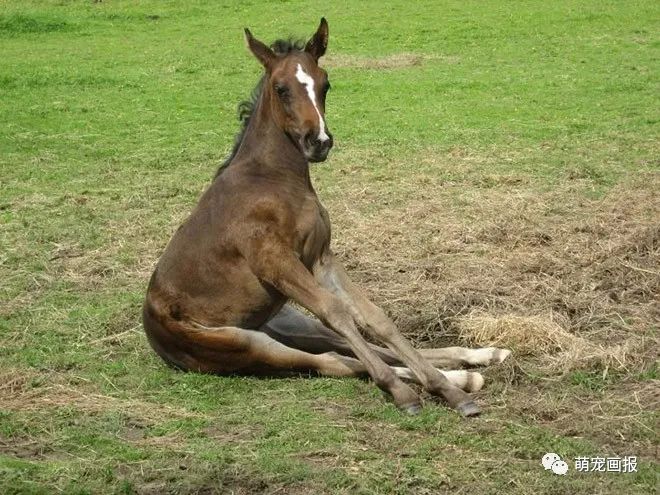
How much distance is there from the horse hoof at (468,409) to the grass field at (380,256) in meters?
0.06

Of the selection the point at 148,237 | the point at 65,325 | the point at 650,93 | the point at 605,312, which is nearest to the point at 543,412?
the point at 605,312

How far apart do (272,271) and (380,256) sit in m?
2.30

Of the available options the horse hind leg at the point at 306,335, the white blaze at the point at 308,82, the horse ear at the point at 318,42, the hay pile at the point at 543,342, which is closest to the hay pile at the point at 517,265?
the hay pile at the point at 543,342

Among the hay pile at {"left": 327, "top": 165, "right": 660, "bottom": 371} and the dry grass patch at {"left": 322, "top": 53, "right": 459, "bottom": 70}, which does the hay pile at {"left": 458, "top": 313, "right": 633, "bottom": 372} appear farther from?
the dry grass patch at {"left": 322, "top": 53, "right": 459, "bottom": 70}

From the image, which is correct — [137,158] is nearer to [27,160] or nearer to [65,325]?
[27,160]

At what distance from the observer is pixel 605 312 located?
6.35 metres

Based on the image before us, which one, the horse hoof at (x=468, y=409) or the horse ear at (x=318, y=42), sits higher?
the horse ear at (x=318, y=42)

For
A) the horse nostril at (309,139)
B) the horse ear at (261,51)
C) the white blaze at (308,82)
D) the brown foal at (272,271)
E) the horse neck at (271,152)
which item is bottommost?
the brown foal at (272,271)

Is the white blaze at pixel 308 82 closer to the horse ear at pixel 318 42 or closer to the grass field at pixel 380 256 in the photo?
the horse ear at pixel 318 42

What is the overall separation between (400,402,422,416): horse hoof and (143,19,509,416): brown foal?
8.0 inches

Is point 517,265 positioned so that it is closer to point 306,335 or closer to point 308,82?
point 306,335

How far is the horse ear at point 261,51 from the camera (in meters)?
5.93

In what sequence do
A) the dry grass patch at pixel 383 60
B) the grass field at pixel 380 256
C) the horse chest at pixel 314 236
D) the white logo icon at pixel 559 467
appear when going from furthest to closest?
1. the dry grass patch at pixel 383 60
2. the horse chest at pixel 314 236
3. the grass field at pixel 380 256
4. the white logo icon at pixel 559 467

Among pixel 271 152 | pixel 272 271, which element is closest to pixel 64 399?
pixel 272 271
